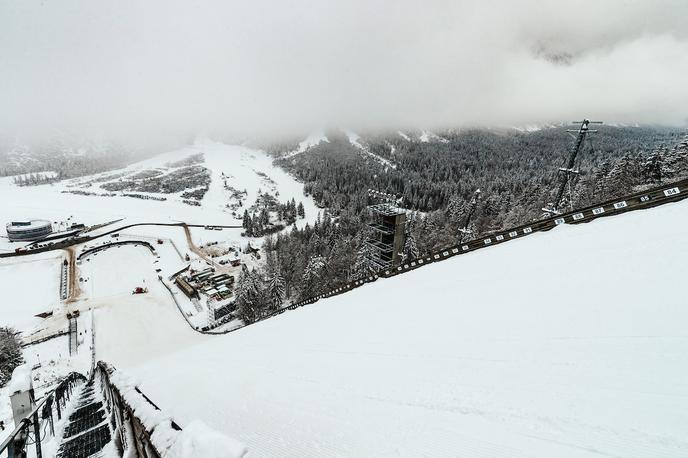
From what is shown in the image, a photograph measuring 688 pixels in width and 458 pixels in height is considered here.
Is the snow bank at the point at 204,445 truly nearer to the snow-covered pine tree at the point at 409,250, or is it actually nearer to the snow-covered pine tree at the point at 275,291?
the snow-covered pine tree at the point at 409,250

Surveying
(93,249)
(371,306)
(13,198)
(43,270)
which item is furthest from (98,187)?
(371,306)

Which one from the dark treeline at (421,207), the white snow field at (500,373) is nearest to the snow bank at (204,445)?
the white snow field at (500,373)

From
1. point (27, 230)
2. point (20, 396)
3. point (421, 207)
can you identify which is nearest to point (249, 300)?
point (20, 396)

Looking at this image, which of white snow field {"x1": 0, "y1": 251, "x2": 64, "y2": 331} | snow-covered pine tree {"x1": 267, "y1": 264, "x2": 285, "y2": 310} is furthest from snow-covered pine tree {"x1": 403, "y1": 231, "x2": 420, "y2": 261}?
white snow field {"x1": 0, "y1": 251, "x2": 64, "y2": 331}

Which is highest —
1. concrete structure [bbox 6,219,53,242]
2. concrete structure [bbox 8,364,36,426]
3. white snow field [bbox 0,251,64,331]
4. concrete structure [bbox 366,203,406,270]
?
concrete structure [bbox 8,364,36,426]

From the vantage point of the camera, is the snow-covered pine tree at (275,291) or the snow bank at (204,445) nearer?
the snow bank at (204,445)

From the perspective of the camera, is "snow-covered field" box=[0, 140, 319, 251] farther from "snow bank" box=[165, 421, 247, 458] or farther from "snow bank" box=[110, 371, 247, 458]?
"snow bank" box=[165, 421, 247, 458]
